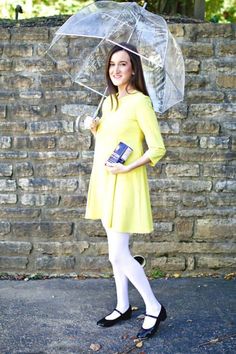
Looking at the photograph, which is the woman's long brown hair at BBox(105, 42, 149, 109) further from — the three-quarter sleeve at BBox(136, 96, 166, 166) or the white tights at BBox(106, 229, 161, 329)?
the white tights at BBox(106, 229, 161, 329)

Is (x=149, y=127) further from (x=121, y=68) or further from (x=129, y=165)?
(x=121, y=68)

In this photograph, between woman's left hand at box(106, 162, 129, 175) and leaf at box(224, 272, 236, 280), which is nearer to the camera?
woman's left hand at box(106, 162, 129, 175)

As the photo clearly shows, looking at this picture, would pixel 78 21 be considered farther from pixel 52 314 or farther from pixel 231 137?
pixel 52 314

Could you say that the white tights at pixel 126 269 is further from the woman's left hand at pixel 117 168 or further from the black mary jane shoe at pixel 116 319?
the woman's left hand at pixel 117 168

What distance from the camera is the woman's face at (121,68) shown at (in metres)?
3.15

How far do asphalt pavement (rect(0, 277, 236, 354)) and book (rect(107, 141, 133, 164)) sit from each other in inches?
47.5

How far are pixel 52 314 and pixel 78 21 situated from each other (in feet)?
6.98

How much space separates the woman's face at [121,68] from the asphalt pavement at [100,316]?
1695mm

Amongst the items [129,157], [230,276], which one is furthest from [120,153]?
[230,276]

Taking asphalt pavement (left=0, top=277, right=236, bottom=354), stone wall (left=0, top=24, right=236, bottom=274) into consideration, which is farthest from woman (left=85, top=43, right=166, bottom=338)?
stone wall (left=0, top=24, right=236, bottom=274)

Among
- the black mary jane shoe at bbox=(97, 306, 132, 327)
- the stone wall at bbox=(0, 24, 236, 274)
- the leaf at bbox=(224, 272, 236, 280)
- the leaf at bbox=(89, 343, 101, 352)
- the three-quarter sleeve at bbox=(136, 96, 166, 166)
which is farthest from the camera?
the leaf at bbox=(224, 272, 236, 280)

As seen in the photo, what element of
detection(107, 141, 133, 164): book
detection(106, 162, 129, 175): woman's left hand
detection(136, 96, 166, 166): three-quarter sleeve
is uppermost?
detection(136, 96, 166, 166): three-quarter sleeve

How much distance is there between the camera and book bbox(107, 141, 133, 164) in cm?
315

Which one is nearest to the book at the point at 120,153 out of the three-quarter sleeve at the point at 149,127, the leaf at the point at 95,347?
the three-quarter sleeve at the point at 149,127
